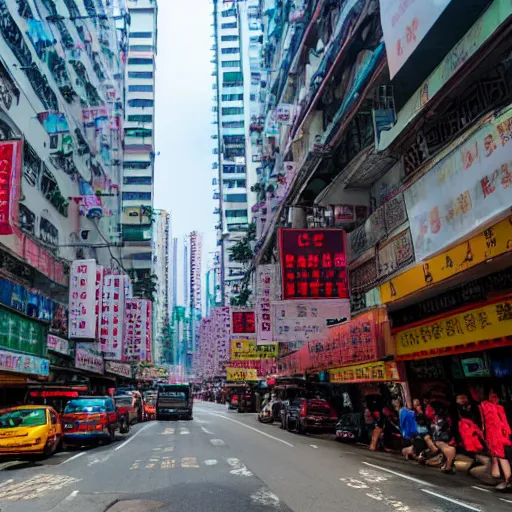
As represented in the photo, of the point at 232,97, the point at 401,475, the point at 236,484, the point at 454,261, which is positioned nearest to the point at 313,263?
the point at 454,261

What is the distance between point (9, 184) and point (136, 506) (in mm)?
11832

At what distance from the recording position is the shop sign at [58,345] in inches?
1078

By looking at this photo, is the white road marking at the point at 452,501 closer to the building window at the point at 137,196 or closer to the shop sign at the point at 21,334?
the shop sign at the point at 21,334

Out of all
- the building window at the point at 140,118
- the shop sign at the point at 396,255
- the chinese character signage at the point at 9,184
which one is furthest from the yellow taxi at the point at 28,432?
the building window at the point at 140,118

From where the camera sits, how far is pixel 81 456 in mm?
15352

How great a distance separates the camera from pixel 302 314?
1953 centimetres

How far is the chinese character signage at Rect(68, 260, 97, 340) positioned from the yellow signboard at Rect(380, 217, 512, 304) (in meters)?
17.2

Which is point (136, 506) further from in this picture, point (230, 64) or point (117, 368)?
point (230, 64)

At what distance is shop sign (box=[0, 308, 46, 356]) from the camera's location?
68.2 feet

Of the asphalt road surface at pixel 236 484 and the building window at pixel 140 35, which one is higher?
the building window at pixel 140 35

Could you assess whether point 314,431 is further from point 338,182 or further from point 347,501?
point 347,501

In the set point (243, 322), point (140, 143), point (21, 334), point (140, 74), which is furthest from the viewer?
point (140, 74)

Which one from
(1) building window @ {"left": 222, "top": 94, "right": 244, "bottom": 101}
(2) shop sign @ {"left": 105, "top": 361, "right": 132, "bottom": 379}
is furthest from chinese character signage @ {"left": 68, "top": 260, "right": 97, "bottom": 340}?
(1) building window @ {"left": 222, "top": 94, "right": 244, "bottom": 101}

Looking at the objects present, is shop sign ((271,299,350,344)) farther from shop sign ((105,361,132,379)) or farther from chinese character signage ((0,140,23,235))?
shop sign ((105,361,132,379))
